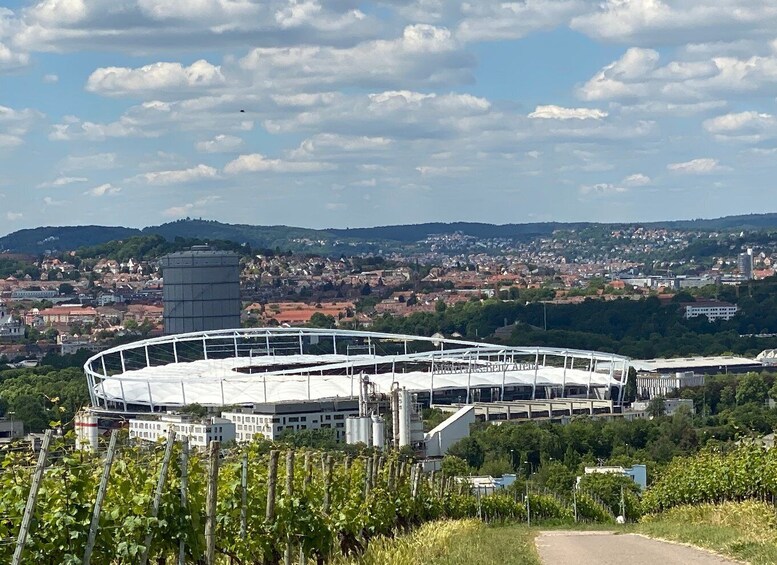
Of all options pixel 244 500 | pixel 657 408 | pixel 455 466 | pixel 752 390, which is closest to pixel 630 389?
pixel 752 390

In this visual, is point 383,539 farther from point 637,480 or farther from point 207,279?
Answer: point 207,279

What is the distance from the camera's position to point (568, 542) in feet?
103

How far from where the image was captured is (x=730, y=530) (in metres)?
29.3

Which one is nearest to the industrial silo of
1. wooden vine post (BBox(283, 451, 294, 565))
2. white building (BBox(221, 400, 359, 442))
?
white building (BBox(221, 400, 359, 442))

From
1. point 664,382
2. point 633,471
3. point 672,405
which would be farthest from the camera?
point 664,382

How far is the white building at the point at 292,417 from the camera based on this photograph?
Answer: 366 ft

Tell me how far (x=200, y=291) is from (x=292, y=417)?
267 ft

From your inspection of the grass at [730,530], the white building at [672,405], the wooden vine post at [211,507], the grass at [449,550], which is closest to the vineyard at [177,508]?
the wooden vine post at [211,507]

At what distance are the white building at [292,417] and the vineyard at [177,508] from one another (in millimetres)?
80085

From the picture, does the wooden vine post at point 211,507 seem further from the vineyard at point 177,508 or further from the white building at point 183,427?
the white building at point 183,427

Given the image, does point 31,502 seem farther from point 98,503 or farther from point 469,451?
point 469,451

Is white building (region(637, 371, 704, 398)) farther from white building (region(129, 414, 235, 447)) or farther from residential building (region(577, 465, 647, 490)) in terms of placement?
residential building (region(577, 465, 647, 490))

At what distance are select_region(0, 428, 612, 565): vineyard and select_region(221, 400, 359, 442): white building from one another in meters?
80.1

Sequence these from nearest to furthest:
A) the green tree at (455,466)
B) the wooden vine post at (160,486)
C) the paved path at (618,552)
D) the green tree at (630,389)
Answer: the wooden vine post at (160,486), the paved path at (618,552), the green tree at (455,466), the green tree at (630,389)
